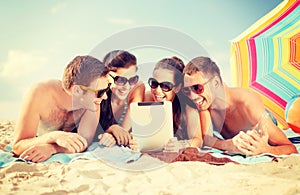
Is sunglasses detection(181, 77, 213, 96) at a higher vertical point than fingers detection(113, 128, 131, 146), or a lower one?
higher

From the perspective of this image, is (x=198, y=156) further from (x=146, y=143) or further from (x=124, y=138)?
(x=124, y=138)

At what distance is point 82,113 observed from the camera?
9.53 feet

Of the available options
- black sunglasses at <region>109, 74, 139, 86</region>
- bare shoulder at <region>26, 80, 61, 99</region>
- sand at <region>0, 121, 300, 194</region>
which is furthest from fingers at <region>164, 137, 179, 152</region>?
bare shoulder at <region>26, 80, 61, 99</region>

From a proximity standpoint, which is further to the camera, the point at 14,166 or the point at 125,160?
the point at 125,160

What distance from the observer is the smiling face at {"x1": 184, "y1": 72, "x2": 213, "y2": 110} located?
9.81 feet

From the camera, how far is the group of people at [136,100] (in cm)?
284

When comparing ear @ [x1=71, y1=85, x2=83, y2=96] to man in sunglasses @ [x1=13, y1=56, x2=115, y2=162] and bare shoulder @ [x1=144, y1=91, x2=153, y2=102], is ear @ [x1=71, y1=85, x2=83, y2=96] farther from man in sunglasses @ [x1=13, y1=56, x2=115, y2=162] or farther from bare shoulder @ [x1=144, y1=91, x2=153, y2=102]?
bare shoulder @ [x1=144, y1=91, x2=153, y2=102]

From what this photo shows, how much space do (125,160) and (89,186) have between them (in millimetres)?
534

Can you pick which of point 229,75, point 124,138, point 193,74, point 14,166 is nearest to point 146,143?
point 124,138

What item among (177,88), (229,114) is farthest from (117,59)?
(229,114)

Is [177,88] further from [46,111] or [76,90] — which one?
[46,111]

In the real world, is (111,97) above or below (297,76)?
below

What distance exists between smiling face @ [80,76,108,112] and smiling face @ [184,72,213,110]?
76 centimetres

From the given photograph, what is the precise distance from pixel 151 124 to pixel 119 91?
444 mm
